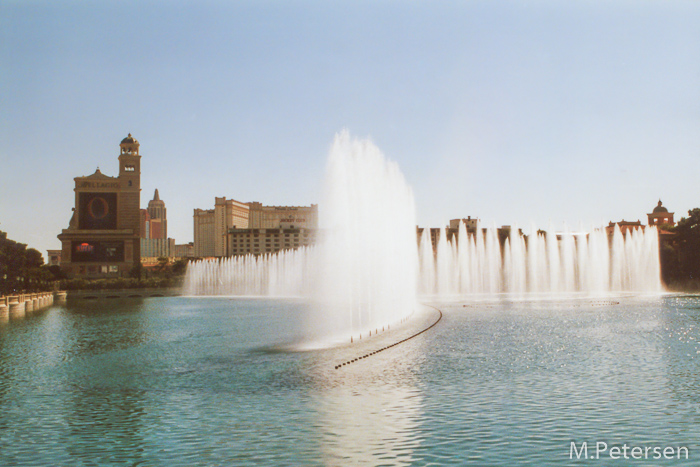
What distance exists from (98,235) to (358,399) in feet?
499

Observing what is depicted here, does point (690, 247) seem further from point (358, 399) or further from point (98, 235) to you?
point (98, 235)

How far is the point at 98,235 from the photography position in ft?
513

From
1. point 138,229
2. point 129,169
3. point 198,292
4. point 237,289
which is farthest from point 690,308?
point 129,169

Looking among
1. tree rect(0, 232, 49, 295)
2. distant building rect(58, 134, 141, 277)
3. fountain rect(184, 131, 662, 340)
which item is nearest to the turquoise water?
fountain rect(184, 131, 662, 340)

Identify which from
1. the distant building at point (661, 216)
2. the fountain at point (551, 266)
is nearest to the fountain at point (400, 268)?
the fountain at point (551, 266)

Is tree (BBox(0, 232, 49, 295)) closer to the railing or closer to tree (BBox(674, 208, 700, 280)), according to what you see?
the railing

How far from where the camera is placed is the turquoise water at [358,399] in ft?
41.4

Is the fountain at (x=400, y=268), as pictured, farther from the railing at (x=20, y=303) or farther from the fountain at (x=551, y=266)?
the railing at (x=20, y=303)

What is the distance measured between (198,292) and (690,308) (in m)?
77.8

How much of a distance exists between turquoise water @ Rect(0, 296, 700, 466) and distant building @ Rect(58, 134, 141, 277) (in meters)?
133

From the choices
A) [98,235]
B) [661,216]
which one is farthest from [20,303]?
[661,216]

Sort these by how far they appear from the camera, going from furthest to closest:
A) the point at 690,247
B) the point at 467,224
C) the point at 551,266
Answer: the point at 467,224 → the point at 551,266 → the point at 690,247

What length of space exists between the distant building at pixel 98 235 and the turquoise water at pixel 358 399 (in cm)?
13273

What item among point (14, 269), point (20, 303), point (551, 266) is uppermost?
point (14, 269)
